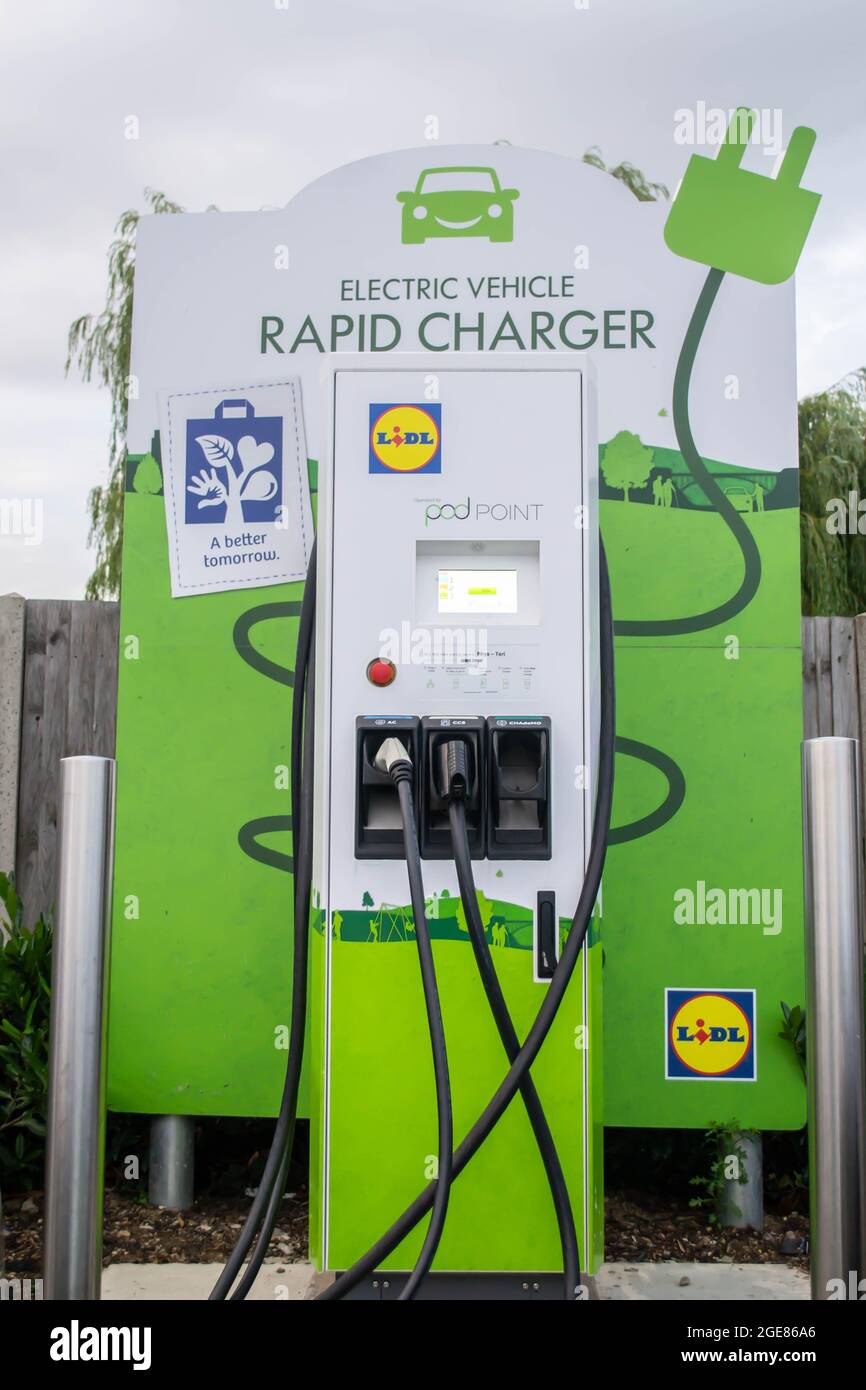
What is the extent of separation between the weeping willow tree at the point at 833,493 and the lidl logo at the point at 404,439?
20.9 ft

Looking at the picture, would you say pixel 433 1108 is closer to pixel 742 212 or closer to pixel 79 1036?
pixel 79 1036

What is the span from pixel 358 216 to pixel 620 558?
1.34 metres

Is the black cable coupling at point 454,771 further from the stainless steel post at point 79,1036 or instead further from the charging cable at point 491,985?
the stainless steel post at point 79,1036

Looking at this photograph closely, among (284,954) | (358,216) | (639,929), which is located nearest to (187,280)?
(358,216)

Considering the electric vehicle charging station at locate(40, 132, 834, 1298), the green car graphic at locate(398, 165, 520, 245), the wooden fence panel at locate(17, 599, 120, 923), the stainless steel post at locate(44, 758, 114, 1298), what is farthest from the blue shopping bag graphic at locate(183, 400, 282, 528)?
the stainless steel post at locate(44, 758, 114, 1298)

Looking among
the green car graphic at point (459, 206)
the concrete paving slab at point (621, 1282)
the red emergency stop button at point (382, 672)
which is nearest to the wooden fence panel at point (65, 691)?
Answer: the concrete paving slab at point (621, 1282)

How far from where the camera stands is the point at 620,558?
371 centimetres

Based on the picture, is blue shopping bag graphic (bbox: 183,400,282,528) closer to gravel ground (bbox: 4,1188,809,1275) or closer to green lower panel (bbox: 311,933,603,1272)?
green lower panel (bbox: 311,933,603,1272)

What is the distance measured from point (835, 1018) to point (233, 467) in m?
2.52

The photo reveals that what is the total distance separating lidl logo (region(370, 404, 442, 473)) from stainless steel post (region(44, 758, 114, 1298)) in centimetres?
109

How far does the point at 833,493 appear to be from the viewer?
9.73 m

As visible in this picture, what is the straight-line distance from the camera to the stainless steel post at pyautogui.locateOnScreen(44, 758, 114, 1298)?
6.59ft

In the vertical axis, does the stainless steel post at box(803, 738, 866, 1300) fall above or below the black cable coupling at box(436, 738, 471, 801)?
below

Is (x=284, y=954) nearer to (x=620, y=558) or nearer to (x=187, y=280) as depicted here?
(x=620, y=558)
